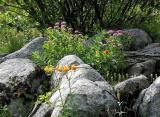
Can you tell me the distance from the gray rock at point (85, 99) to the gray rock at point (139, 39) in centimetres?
555

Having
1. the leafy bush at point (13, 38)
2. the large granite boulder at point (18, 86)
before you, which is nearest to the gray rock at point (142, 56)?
the large granite boulder at point (18, 86)

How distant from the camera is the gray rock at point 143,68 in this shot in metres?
9.96

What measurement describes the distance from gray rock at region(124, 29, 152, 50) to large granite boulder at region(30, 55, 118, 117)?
5.44 meters

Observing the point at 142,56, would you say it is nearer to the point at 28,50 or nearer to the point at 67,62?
the point at 28,50

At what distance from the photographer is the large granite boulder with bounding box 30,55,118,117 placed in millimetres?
6203

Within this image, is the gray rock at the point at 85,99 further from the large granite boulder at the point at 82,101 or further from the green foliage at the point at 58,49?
the green foliage at the point at 58,49

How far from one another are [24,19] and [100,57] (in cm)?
575

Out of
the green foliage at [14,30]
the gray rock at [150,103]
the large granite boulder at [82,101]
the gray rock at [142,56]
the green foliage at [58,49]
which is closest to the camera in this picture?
the large granite boulder at [82,101]

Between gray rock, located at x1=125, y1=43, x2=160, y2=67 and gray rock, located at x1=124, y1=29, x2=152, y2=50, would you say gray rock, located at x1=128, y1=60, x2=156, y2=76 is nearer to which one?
gray rock, located at x1=125, y1=43, x2=160, y2=67

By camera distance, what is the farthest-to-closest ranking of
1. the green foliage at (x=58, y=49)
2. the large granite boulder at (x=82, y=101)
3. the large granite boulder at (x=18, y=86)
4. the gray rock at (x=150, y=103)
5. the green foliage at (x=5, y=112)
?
the green foliage at (x=58, y=49)
the large granite boulder at (x=18, y=86)
the green foliage at (x=5, y=112)
the gray rock at (x=150, y=103)
the large granite boulder at (x=82, y=101)

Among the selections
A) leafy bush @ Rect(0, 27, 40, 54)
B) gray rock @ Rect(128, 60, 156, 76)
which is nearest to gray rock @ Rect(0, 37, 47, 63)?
leafy bush @ Rect(0, 27, 40, 54)

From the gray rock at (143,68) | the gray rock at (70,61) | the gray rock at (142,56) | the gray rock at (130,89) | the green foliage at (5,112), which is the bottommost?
the gray rock at (143,68)

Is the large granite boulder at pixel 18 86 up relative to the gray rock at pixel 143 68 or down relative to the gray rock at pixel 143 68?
up

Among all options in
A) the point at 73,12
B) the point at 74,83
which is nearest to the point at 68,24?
the point at 73,12
